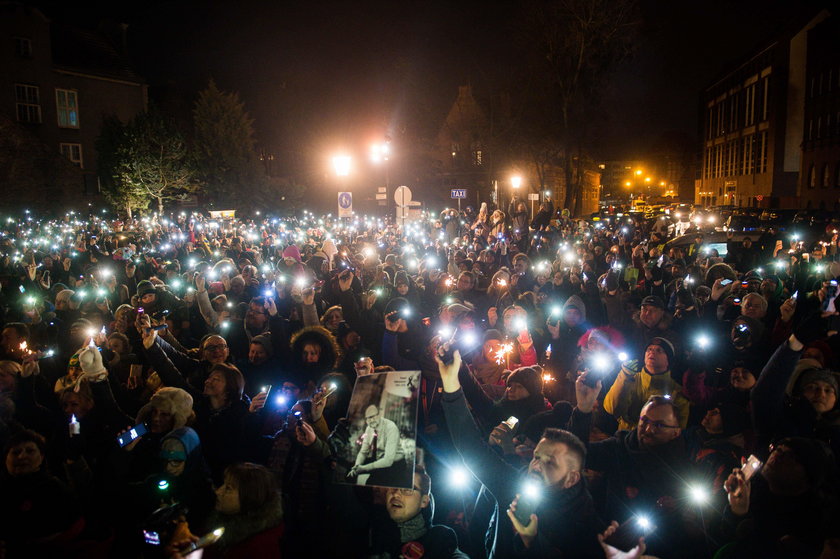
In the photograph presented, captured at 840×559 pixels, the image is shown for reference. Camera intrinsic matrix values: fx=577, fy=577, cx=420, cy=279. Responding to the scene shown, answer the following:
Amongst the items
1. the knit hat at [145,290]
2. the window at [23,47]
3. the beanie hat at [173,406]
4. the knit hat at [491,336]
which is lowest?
the beanie hat at [173,406]

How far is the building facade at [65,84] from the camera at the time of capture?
3416cm

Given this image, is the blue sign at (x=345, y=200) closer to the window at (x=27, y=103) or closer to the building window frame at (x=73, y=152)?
the window at (x=27, y=103)

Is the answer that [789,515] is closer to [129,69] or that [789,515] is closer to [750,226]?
[750,226]

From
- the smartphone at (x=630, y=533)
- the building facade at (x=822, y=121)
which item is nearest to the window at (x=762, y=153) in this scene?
the building facade at (x=822, y=121)

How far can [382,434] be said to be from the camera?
3457mm

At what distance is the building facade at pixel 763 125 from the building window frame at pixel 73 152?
5263 cm

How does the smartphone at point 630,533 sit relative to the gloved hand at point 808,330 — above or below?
below

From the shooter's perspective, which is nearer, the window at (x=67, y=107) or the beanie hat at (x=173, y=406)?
the beanie hat at (x=173, y=406)

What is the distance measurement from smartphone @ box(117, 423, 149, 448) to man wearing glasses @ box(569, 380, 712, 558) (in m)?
2.95

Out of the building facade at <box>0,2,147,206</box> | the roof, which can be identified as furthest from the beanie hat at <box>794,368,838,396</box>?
the roof

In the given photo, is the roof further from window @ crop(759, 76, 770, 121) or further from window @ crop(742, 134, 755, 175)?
window @ crop(742, 134, 755, 175)

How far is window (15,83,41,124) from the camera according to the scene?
3512 centimetres

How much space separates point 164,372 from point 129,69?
44.7 metres

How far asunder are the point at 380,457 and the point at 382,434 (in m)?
0.14
